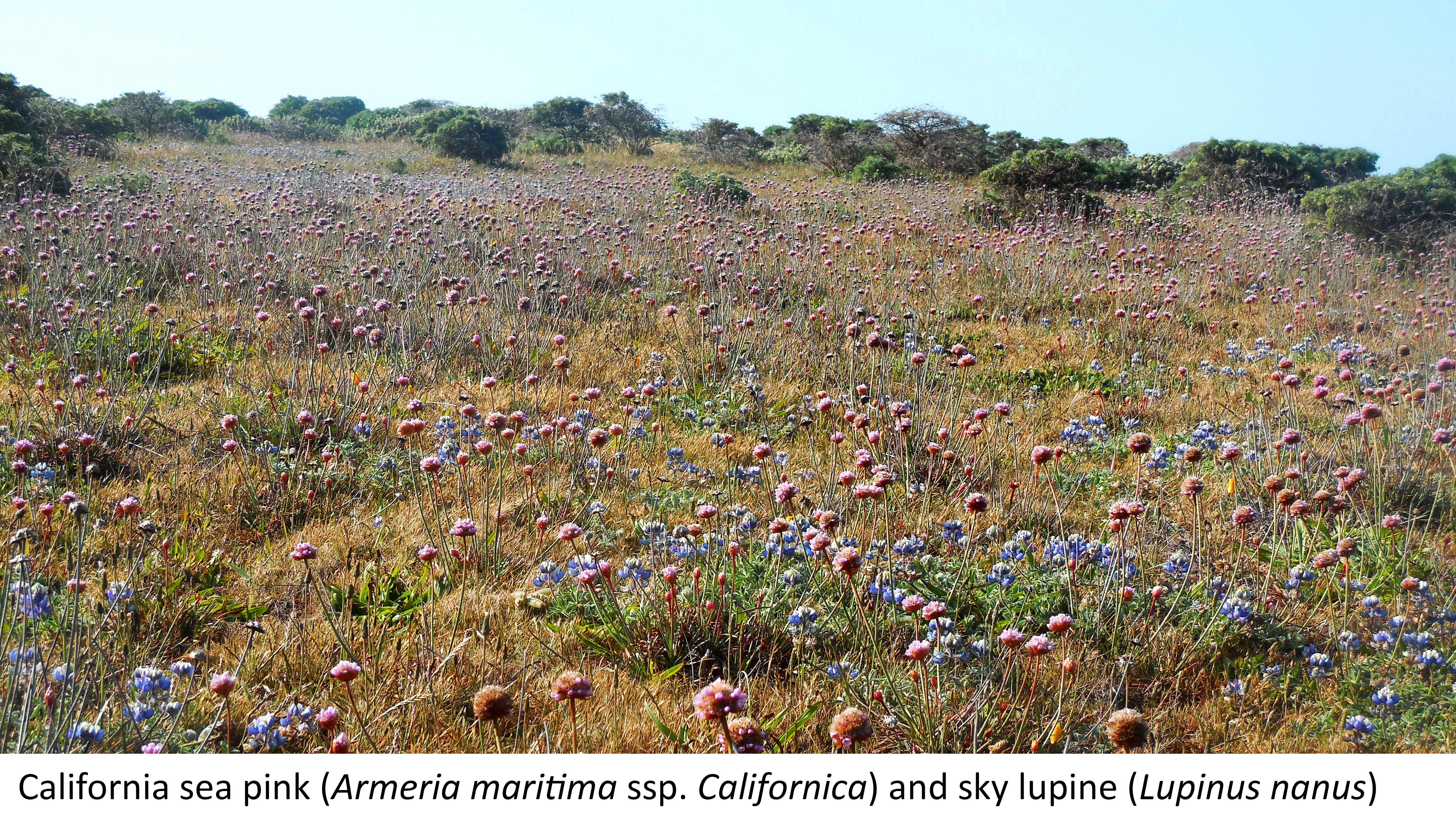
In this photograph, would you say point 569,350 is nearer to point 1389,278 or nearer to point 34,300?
point 34,300

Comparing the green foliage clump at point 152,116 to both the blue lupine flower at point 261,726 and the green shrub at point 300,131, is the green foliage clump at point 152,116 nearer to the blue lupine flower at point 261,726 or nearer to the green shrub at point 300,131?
the green shrub at point 300,131

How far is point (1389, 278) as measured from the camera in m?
8.79

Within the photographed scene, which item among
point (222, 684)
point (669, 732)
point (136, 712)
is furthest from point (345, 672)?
point (669, 732)

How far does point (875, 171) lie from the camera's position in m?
16.5

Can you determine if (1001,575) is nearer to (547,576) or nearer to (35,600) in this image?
(547,576)

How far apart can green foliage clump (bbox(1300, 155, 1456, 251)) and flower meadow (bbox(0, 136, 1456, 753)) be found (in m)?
3.68

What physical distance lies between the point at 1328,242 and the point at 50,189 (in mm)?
15018

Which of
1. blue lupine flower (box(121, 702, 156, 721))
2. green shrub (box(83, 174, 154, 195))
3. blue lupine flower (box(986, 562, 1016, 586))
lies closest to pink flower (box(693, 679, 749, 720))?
blue lupine flower (box(121, 702, 156, 721))

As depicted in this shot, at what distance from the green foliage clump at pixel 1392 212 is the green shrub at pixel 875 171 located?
7.31 meters

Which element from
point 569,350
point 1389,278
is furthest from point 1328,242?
point 569,350

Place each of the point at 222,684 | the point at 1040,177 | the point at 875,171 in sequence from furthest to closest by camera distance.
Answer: the point at 875,171, the point at 1040,177, the point at 222,684

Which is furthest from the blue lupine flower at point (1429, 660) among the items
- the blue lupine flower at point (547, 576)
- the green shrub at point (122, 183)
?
the green shrub at point (122, 183)

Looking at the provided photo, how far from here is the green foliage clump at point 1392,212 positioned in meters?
10.4

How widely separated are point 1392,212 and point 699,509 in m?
12.3
